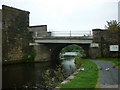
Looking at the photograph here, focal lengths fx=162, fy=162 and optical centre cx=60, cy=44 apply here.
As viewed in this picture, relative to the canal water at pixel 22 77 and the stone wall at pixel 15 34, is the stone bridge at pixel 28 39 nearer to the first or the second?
the stone wall at pixel 15 34

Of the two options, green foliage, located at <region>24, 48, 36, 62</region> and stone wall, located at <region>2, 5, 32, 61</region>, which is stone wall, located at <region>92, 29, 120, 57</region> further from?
stone wall, located at <region>2, 5, 32, 61</region>

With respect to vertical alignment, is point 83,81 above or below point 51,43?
below

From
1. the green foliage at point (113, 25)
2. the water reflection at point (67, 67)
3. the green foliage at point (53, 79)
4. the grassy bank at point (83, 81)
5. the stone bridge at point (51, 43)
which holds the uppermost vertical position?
the green foliage at point (113, 25)

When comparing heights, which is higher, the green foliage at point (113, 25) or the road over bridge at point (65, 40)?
the green foliage at point (113, 25)

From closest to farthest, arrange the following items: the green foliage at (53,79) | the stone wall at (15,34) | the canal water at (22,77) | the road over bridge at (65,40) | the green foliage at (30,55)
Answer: the green foliage at (53,79) → the canal water at (22,77) → the stone wall at (15,34) → the road over bridge at (65,40) → the green foliage at (30,55)

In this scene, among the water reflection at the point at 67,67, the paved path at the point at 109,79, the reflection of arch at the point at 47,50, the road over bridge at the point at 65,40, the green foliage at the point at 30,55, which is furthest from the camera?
the reflection of arch at the point at 47,50

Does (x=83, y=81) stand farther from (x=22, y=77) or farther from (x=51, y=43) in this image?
(x=51, y=43)

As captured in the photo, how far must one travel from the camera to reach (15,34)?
906 inches

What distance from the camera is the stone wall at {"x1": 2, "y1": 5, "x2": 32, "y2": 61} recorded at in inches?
842

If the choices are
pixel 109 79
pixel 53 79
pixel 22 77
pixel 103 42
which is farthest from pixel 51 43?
pixel 109 79

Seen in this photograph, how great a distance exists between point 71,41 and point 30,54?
6623mm

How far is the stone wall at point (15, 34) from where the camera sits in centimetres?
2139

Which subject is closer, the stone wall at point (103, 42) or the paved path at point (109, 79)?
the paved path at point (109, 79)

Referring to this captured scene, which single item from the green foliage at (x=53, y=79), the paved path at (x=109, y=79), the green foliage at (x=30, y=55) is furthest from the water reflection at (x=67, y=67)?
the green foliage at (x=30, y=55)
